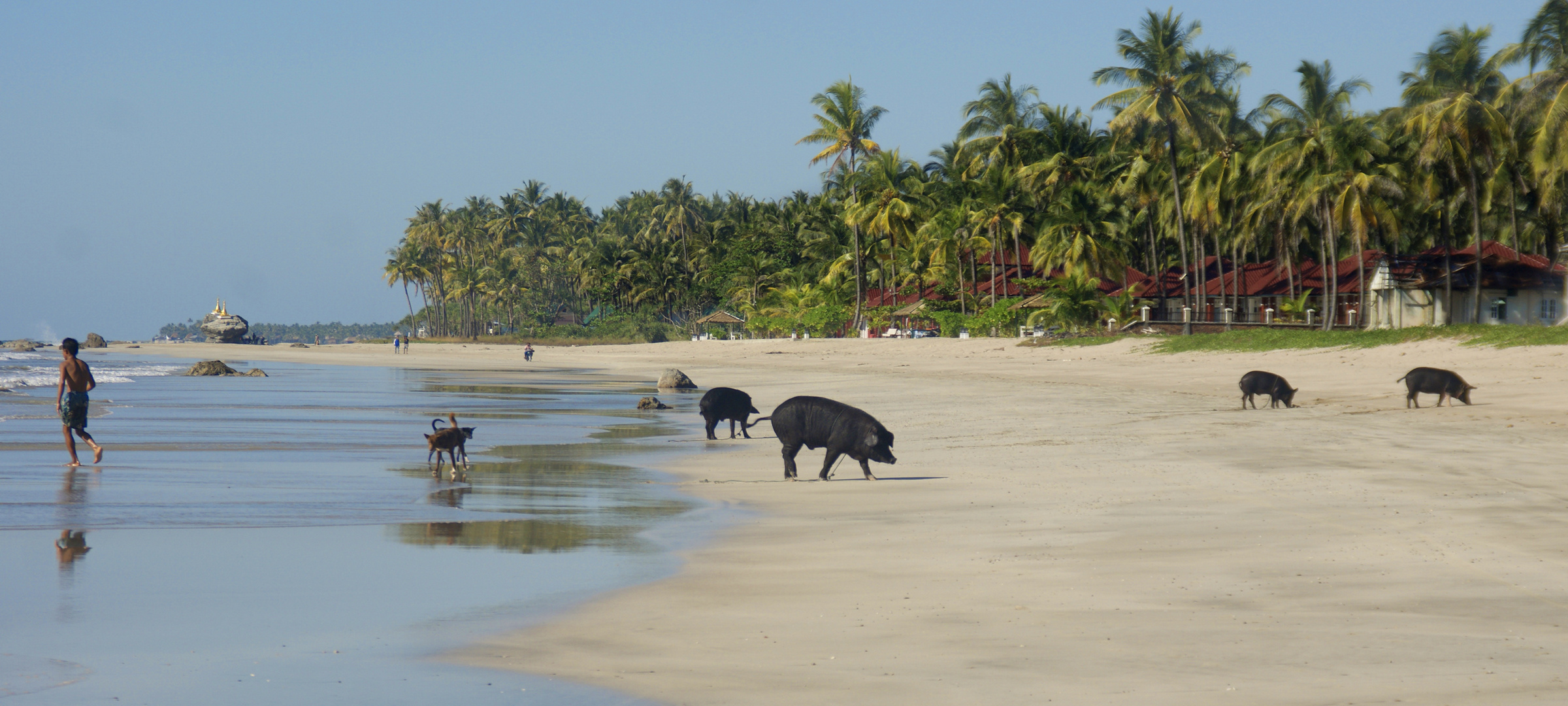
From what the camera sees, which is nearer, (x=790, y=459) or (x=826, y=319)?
(x=790, y=459)

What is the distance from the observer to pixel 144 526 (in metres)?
9.48

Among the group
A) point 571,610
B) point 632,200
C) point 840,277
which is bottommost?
point 571,610

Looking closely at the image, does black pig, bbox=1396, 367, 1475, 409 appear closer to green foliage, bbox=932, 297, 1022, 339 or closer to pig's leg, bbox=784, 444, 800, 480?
pig's leg, bbox=784, 444, 800, 480

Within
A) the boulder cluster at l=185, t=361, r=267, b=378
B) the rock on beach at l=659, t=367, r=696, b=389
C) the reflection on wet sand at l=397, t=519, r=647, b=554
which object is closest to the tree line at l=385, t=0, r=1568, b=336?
the rock on beach at l=659, t=367, r=696, b=389

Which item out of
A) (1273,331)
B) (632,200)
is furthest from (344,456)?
(632,200)

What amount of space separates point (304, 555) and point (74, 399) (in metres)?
7.48

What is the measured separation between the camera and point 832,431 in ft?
41.3

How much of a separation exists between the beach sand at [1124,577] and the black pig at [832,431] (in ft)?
1.02

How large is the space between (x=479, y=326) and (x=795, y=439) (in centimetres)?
12445

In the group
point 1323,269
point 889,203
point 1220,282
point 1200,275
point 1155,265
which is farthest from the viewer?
point 889,203

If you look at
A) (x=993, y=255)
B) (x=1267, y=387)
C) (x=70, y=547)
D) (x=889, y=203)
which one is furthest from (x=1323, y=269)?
(x=70, y=547)

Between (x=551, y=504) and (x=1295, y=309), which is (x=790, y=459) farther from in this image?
(x=1295, y=309)

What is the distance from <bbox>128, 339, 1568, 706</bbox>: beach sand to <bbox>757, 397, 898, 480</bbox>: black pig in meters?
0.31

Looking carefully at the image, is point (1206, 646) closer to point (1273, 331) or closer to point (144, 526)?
point (144, 526)
